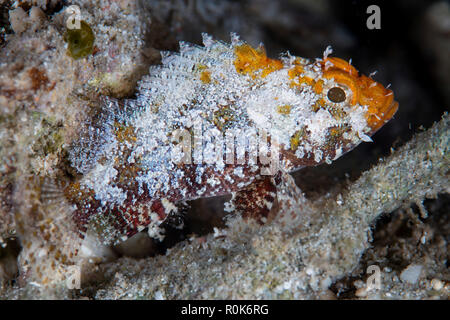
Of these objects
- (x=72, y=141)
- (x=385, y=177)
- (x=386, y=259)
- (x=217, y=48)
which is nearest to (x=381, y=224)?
(x=386, y=259)

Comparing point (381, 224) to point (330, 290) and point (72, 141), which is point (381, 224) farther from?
point (72, 141)

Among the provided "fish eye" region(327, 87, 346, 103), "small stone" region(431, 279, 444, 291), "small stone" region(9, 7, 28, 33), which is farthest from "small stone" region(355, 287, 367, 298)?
"small stone" region(9, 7, 28, 33)

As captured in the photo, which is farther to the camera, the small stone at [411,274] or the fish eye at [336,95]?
the fish eye at [336,95]

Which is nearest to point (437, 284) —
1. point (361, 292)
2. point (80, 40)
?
point (361, 292)

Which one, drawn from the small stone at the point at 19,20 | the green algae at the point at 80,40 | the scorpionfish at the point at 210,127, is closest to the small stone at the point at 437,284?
the scorpionfish at the point at 210,127

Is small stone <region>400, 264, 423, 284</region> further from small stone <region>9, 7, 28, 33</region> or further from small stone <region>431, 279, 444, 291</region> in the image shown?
small stone <region>9, 7, 28, 33</region>

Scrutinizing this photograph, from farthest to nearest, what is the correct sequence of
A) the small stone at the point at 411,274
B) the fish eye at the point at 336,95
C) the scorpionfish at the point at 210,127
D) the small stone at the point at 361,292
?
the fish eye at the point at 336,95 < the scorpionfish at the point at 210,127 < the small stone at the point at 411,274 < the small stone at the point at 361,292

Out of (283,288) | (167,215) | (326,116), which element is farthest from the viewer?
(167,215)

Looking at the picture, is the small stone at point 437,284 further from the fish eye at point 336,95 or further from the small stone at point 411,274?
the fish eye at point 336,95
